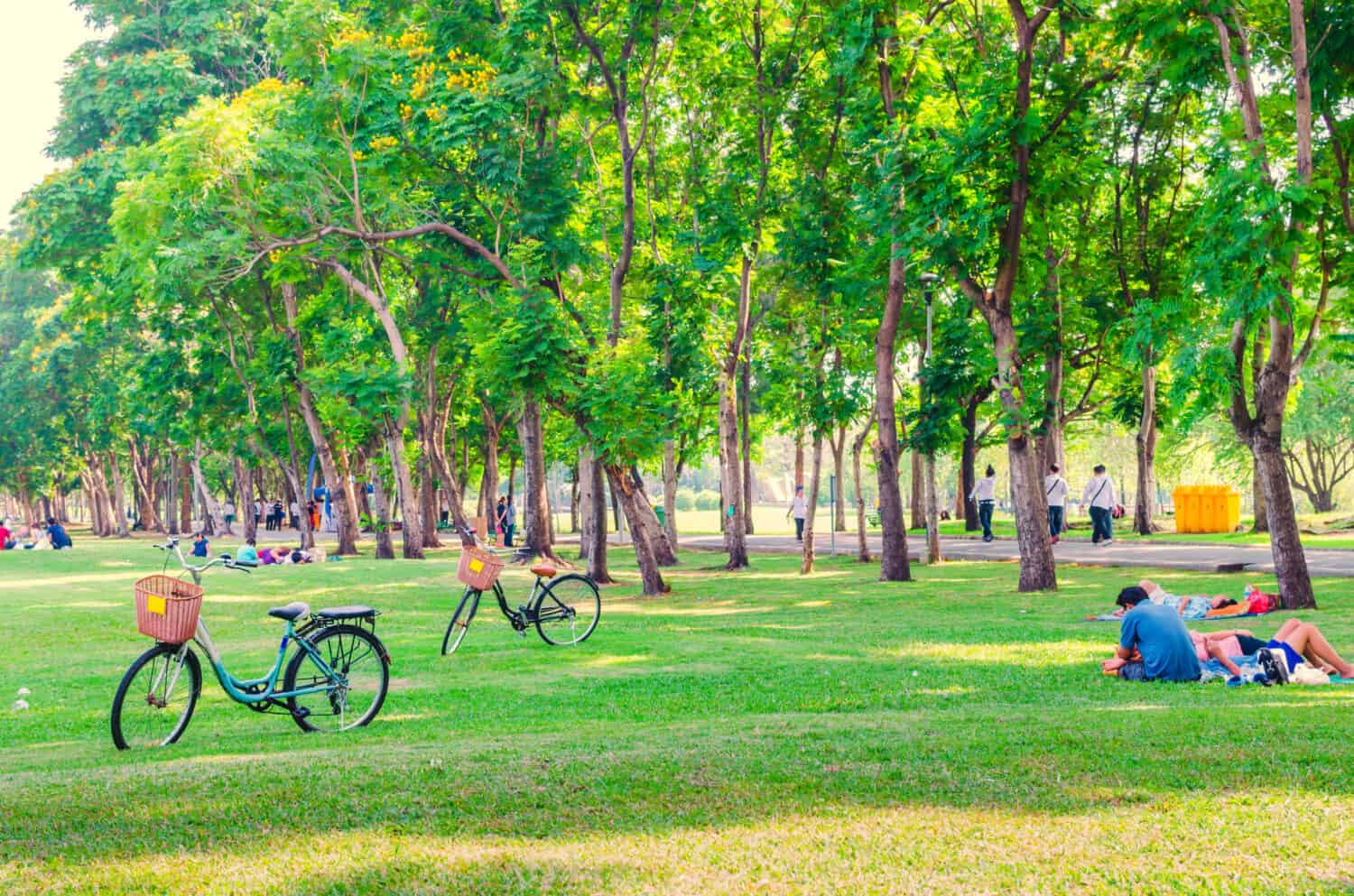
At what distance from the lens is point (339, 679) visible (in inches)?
387

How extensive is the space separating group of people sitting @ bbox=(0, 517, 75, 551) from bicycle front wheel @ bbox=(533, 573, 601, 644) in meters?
37.8

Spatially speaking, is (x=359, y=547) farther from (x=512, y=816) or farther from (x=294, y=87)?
(x=512, y=816)

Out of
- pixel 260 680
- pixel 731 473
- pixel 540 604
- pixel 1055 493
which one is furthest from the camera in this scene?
pixel 1055 493

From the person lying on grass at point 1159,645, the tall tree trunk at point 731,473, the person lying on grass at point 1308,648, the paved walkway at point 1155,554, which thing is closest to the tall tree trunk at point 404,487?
the tall tree trunk at point 731,473

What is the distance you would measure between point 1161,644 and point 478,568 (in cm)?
718

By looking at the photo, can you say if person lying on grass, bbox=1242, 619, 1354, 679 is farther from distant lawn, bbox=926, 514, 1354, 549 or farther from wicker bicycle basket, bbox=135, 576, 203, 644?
distant lawn, bbox=926, 514, 1354, 549

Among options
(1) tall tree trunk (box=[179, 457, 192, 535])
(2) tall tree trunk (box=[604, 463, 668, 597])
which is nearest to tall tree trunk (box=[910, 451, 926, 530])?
(2) tall tree trunk (box=[604, 463, 668, 597])

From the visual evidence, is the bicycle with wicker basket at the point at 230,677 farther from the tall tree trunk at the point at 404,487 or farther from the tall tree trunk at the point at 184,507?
the tall tree trunk at the point at 184,507

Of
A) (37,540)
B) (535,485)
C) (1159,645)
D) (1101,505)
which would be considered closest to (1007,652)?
(1159,645)

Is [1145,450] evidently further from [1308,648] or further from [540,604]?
[1308,648]

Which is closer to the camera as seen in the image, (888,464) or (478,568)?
(478,568)

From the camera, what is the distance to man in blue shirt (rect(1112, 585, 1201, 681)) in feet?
37.7

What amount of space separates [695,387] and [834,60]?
25.7 feet

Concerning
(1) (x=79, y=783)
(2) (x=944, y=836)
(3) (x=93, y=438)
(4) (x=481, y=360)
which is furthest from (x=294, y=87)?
(3) (x=93, y=438)
